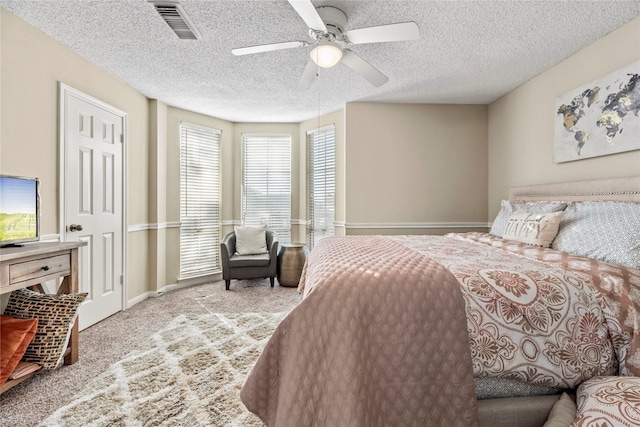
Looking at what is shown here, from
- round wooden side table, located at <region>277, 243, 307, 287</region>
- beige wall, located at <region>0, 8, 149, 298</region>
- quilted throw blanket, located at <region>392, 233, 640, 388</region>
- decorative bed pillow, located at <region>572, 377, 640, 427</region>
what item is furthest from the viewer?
round wooden side table, located at <region>277, 243, 307, 287</region>

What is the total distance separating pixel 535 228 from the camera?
2.30 metres

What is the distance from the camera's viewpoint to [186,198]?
470 cm

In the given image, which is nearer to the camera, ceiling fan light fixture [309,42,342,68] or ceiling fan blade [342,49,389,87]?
ceiling fan light fixture [309,42,342,68]

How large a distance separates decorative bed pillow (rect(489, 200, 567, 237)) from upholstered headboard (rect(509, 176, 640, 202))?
25 centimetres

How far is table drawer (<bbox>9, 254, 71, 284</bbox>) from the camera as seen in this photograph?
1884mm

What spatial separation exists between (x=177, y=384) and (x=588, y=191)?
3.37 m

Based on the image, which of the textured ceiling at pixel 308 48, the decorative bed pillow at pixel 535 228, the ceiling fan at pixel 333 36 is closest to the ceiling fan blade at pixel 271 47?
the ceiling fan at pixel 333 36


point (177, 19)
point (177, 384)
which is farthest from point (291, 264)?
point (177, 19)

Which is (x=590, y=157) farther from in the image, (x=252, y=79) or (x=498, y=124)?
(x=252, y=79)

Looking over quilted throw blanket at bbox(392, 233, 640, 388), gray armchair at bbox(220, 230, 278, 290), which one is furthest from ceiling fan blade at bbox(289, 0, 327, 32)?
gray armchair at bbox(220, 230, 278, 290)

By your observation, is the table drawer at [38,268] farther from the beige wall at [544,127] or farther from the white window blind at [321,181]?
the beige wall at [544,127]

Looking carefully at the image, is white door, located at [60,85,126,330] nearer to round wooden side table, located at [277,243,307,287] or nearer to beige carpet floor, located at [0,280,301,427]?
beige carpet floor, located at [0,280,301,427]

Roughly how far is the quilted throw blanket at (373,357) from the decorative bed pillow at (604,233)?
115 centimetres

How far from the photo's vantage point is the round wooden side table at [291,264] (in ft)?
14.9
